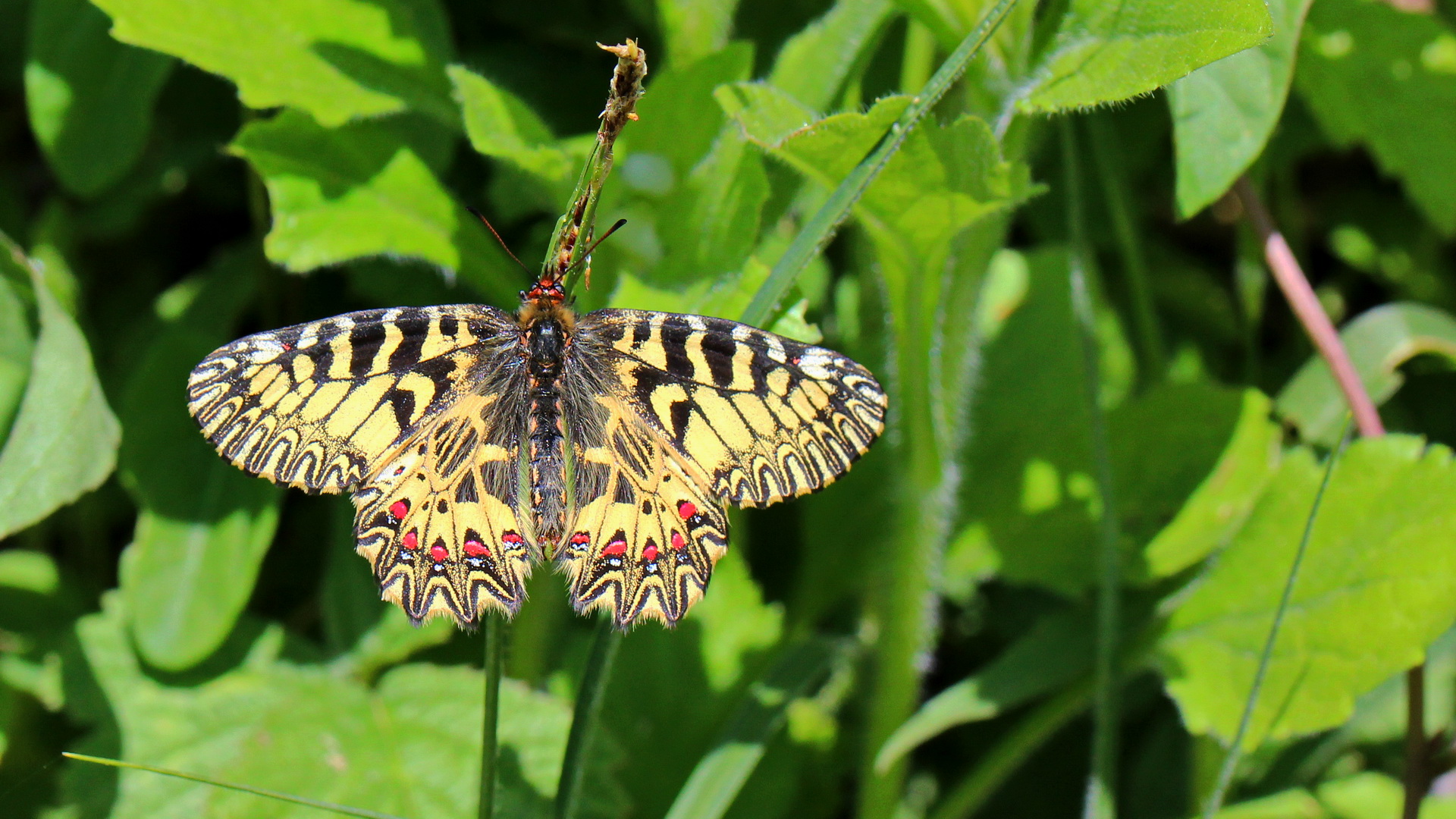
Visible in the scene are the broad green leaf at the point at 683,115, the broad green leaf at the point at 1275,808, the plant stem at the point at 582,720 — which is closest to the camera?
the plant stem at the point at 582,720

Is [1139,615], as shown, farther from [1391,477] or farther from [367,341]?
[367,341]

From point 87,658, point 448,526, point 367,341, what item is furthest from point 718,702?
point 87,658

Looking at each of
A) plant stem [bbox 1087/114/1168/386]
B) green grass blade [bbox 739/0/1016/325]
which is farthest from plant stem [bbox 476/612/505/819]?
plant stem [bbox 1087/114/1168/386]

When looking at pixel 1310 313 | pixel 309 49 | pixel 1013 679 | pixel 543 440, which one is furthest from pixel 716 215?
pixel 1310 313

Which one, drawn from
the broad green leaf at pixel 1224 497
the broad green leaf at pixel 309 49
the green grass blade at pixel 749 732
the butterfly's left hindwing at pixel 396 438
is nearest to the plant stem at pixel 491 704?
the butterfly's left hindwing at pixel 396 438

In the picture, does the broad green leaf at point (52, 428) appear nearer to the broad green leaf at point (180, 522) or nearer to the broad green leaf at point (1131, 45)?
the broad green leaf at point (180, 522)
